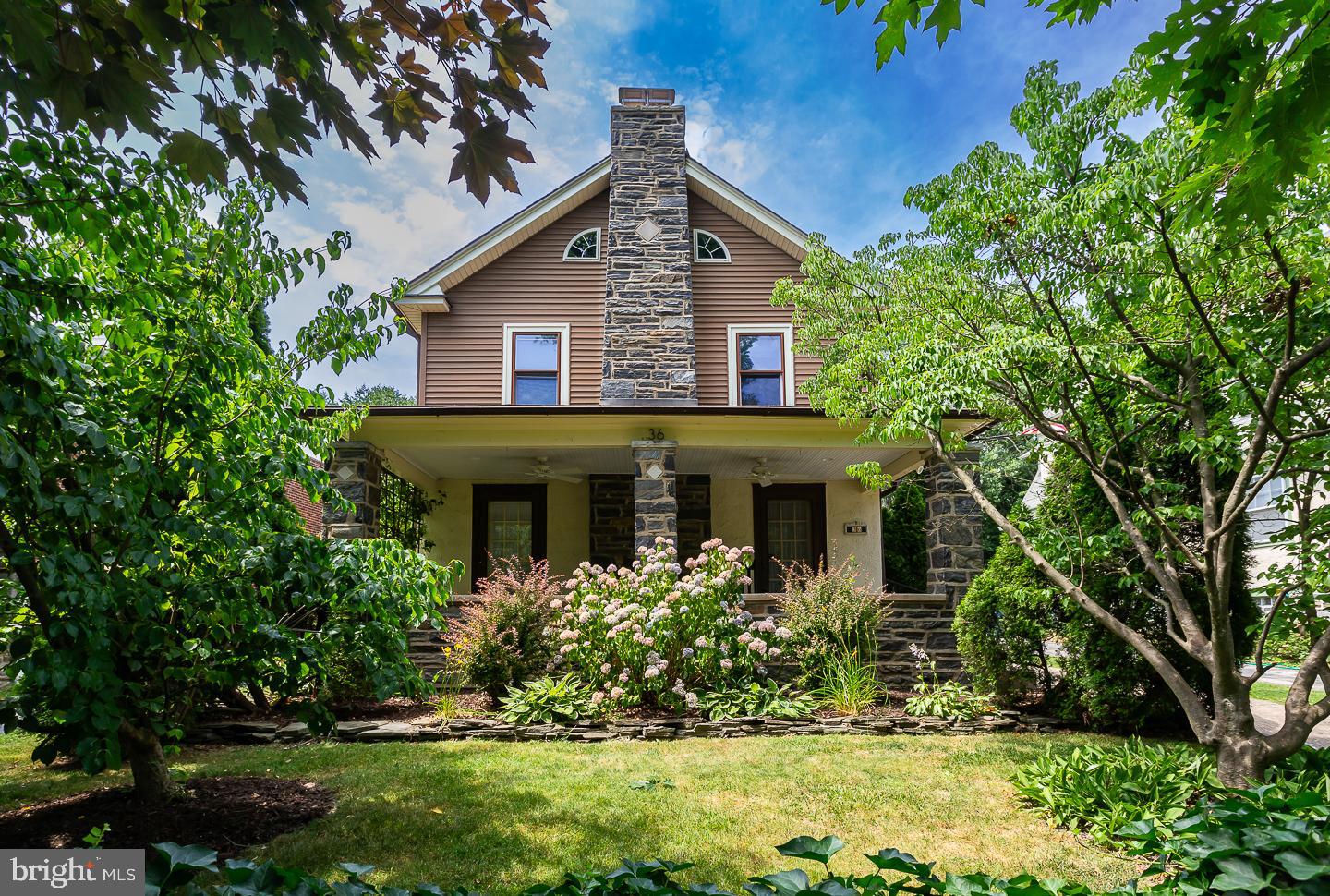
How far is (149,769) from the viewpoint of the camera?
4215 mm

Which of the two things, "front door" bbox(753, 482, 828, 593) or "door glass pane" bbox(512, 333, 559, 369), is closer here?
"door glass pane" bbox(512, 333, 559, 369)

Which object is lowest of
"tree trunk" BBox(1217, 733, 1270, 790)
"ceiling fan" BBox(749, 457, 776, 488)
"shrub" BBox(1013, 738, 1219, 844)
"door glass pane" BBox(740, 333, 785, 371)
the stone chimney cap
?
"shrub" BBox(1013, 738, 1219, 844)

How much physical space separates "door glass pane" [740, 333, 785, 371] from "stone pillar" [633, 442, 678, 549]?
3.65 metres

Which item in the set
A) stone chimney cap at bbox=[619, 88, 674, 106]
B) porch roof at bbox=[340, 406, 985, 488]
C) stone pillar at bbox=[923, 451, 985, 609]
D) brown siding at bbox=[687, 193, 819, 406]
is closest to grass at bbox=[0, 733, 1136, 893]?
stone pillar at bbox=[923, 451, 985, 609]

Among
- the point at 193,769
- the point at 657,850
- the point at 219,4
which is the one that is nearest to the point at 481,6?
the point at 219,4

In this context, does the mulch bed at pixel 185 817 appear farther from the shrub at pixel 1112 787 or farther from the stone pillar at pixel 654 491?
the stone pillar at pixel 654 491

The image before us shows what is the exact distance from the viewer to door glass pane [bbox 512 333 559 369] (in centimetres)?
1245

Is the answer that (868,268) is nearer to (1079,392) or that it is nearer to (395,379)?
(1079,392)

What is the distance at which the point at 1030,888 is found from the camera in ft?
5.22

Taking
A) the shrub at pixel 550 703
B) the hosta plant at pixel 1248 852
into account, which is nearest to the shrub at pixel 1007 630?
the shrub at pixel 550 703

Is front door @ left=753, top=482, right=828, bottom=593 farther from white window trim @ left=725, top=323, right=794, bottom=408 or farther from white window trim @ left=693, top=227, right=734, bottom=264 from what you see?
white window trim @ left=693, top=227, right=734, bottom=264

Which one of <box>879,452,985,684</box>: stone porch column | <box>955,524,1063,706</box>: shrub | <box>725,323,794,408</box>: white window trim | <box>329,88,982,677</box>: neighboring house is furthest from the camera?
<box>725,323,794,408</box>: white window trim

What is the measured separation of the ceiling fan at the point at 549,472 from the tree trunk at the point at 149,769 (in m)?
6.46

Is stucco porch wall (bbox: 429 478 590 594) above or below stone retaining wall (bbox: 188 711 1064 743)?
above
